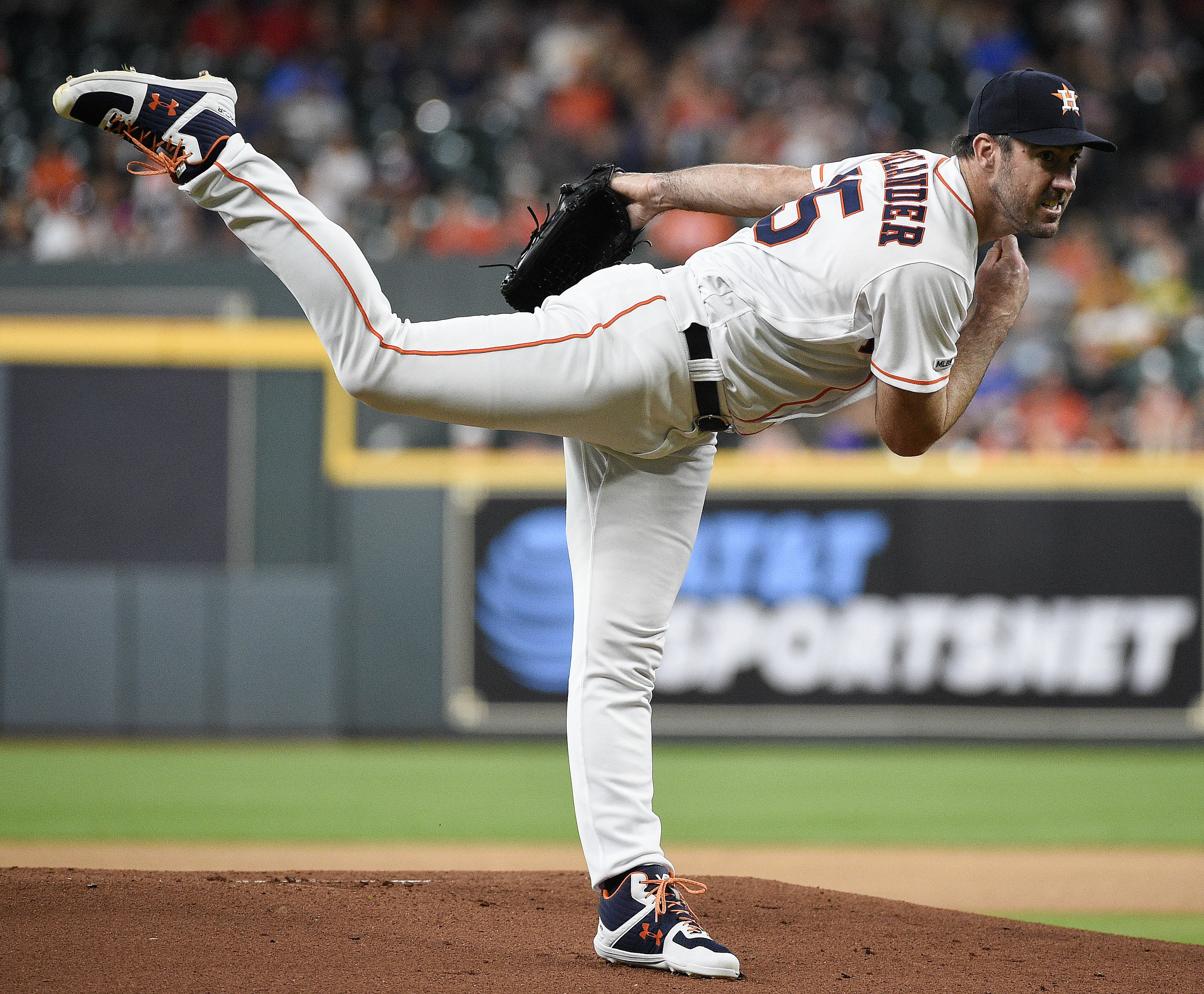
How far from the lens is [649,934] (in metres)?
2.76

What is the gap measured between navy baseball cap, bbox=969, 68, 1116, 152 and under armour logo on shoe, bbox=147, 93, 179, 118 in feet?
4.92

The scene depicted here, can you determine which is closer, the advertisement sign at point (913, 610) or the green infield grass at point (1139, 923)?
the green infield grass at point (1139, 923)

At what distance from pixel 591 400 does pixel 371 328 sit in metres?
0.43

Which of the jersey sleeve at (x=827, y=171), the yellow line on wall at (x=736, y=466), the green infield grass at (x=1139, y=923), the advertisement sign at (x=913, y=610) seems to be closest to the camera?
the jersey sleeve at (x=827, y=171)

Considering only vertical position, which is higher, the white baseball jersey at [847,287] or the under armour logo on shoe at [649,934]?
the white baseball jersey at [847,287]

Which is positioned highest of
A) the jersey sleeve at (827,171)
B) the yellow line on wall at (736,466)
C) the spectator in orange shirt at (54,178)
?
the spectator in orange shirt at (54,178)

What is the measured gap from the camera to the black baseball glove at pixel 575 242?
290 centimetres

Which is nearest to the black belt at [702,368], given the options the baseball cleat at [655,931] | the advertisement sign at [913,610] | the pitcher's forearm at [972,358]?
the pitcher's forearm at [972,358]

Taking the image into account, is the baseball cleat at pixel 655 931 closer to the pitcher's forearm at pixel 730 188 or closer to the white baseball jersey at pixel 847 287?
the white baseball jersey at pixel 847 287

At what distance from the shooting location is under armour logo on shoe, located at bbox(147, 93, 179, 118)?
2656 millimetres

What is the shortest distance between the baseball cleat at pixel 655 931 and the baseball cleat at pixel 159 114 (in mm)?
1591

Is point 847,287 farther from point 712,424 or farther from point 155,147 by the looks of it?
point 155,147

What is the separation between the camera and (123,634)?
7836mm

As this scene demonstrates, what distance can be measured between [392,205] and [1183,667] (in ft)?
19.2
